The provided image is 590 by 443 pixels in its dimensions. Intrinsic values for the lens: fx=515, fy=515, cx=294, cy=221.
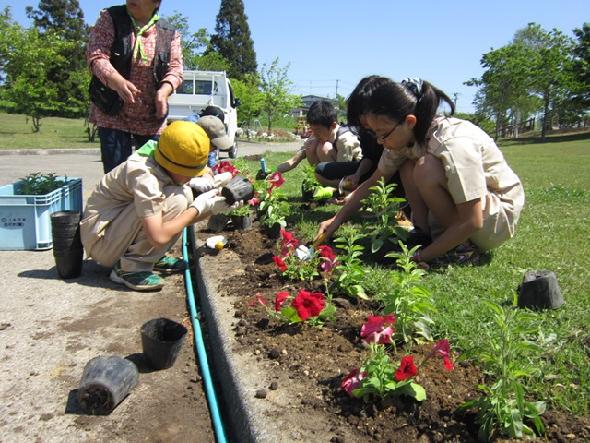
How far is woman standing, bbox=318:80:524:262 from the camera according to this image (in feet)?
9.59

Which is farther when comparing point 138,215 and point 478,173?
point 138,215

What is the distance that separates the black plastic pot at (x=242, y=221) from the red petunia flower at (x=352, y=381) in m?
2.68

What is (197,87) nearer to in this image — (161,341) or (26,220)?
(26,220)

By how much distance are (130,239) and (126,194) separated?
0.30 metres

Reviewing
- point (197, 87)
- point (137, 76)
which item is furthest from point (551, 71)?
point (137, 76)

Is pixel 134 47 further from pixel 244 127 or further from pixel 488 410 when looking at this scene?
pixel 244 127

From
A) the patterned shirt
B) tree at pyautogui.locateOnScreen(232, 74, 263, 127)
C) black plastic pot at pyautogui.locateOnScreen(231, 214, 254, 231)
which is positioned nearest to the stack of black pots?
the patterned shirt

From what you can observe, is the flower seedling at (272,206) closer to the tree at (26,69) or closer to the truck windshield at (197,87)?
the truck windshield at (197,87)

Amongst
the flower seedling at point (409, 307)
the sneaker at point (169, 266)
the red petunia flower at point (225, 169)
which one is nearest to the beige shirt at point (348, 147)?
the red petunia flower at point (225, 169)

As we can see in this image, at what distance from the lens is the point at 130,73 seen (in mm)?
4059

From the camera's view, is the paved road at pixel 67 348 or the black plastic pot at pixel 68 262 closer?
the paved road at pixel 67 348

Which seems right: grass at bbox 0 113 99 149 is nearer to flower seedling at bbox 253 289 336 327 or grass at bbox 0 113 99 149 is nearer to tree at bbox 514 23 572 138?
flower seedling at bbox 253 289 336 327

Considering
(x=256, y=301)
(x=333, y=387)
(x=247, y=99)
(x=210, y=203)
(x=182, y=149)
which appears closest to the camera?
(x=333, y=387)

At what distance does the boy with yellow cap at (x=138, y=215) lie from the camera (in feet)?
10.6
